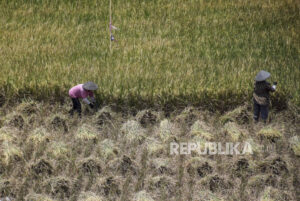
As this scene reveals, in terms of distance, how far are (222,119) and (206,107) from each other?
0.33m

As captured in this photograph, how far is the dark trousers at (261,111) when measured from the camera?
7.29 meters

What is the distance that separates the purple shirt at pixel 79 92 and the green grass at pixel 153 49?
423 mm

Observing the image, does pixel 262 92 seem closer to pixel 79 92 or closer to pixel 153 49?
pixel 79 92

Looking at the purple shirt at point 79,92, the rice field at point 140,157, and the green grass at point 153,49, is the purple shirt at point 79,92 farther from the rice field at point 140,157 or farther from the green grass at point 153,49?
the green grass at point 153,49

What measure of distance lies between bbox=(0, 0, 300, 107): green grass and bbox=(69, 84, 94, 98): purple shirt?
423 mm

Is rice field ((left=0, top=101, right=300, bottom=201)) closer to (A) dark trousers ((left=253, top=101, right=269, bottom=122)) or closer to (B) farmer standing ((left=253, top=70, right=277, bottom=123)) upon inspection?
(A) dark trousers ((left=253, top=101, right=269, bottom=122))

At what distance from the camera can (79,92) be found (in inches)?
290

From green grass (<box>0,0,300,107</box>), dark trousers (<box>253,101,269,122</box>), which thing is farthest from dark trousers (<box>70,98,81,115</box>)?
dark trousers (<box>253,101,269,122</box>)

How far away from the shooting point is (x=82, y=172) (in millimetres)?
6371

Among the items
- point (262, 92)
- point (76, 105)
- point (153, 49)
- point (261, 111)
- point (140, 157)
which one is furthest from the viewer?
point (153, 49)

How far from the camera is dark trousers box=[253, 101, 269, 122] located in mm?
7289

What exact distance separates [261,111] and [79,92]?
Result: 226 centimetres

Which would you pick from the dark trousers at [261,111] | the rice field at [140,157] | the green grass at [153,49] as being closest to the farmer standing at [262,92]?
the dark trousers at [261,111]

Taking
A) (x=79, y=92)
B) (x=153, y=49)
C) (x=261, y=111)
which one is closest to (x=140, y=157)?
(x=79, y=92)
